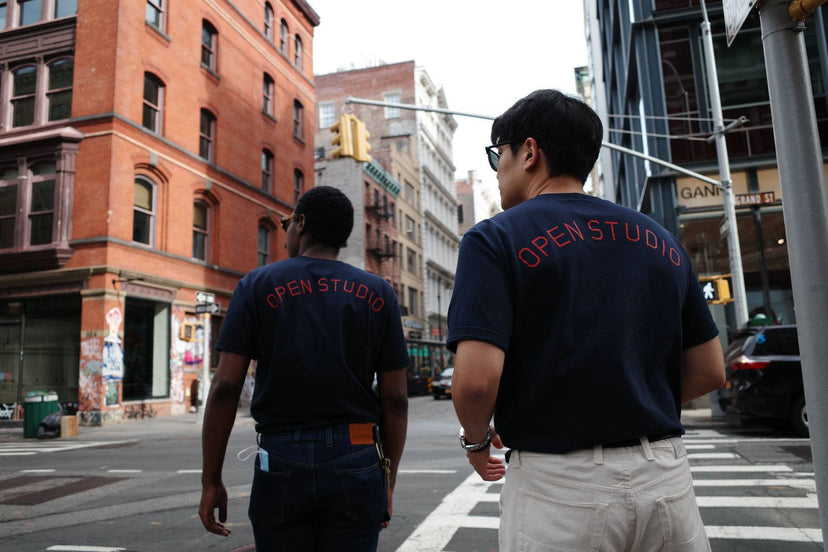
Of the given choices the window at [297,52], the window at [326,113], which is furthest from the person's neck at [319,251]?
the window at [326,113]

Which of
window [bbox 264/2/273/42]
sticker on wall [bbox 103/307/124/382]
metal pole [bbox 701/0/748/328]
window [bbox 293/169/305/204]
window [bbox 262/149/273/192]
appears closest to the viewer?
metal pole [bbox 701/0/748/328]

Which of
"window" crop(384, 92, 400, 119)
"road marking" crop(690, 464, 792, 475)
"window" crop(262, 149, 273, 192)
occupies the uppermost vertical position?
"window" crop(384, 92, 400, 119)

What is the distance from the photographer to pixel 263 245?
1158 inches

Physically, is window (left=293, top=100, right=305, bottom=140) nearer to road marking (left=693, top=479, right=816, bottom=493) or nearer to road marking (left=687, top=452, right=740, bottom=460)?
road marking (left=687, top=452, right=740, bottom=460)

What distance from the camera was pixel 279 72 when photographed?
3152cm

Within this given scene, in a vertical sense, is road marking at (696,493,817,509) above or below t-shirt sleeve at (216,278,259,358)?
below

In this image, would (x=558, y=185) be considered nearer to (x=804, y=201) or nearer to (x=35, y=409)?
(x=804, y=201)

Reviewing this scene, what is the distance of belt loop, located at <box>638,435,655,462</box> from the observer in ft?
5.61

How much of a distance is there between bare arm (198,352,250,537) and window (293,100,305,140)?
3151cm

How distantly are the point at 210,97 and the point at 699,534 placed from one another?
26.6m

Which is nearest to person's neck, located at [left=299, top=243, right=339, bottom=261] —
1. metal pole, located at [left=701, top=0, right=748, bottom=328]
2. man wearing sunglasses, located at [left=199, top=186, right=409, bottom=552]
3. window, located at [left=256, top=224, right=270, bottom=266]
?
man wearing sunglasses, located at [left=199, top=186, right=409, bottom=552]

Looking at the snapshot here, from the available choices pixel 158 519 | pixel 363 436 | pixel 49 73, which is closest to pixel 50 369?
pixel 49 73

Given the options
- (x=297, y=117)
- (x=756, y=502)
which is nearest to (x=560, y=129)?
(x=756, y=502)

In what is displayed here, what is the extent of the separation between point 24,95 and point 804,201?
958 inches
